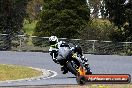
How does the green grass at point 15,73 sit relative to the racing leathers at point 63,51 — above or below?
below

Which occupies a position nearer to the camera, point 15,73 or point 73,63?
point 73,63

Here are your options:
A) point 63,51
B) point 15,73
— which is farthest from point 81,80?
point 15,73

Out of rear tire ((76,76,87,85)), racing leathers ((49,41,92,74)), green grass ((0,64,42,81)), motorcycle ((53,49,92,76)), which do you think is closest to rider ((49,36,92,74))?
racing leathers ((49,41,92,74))

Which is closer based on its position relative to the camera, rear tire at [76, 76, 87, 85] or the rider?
rear tire at [76, 76, 87, 85]

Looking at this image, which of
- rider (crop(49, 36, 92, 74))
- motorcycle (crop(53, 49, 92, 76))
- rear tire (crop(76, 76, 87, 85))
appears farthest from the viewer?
rider (crop(49, 36, 92, 74))

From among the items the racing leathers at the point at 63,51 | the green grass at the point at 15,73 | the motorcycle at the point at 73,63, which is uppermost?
the racing leathers at the point at 63,51

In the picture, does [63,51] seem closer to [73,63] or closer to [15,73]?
[73,63]

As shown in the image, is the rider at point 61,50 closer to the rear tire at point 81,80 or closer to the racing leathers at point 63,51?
the racing leathers at point 63,51

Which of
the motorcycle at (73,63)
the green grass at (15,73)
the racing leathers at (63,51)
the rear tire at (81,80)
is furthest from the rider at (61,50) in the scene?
the green grass at (15,73)

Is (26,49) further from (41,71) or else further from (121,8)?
(41,71)

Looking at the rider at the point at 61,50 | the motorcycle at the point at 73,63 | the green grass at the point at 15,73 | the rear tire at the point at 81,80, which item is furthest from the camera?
the green grass at the point at 15,73

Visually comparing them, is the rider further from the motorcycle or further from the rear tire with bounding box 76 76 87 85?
the rear tire with bounding box 76 76 87 85

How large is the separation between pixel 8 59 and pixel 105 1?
12.4 metres

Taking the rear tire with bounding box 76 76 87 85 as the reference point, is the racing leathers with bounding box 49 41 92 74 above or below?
above
